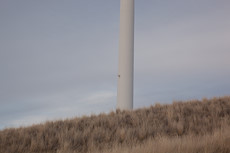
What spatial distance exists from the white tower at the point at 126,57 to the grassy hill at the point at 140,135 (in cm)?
312

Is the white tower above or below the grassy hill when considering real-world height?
above

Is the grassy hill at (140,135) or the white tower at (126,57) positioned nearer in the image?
the grassy hill at (140,135)

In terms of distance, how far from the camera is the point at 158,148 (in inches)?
284

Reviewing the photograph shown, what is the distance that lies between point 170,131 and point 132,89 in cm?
737

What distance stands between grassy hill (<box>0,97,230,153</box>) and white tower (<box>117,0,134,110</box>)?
→ 3116mm

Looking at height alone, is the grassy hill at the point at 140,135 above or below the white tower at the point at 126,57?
below

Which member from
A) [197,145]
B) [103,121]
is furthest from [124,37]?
[197,145]

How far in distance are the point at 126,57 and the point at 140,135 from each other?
28.6 ft

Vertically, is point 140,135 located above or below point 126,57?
below

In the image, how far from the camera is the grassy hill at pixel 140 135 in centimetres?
763

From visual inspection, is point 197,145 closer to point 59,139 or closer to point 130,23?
point 59,139

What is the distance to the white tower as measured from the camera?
17891mm

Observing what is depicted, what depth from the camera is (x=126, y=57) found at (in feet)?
60.2

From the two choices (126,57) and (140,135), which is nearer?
(140,135)
